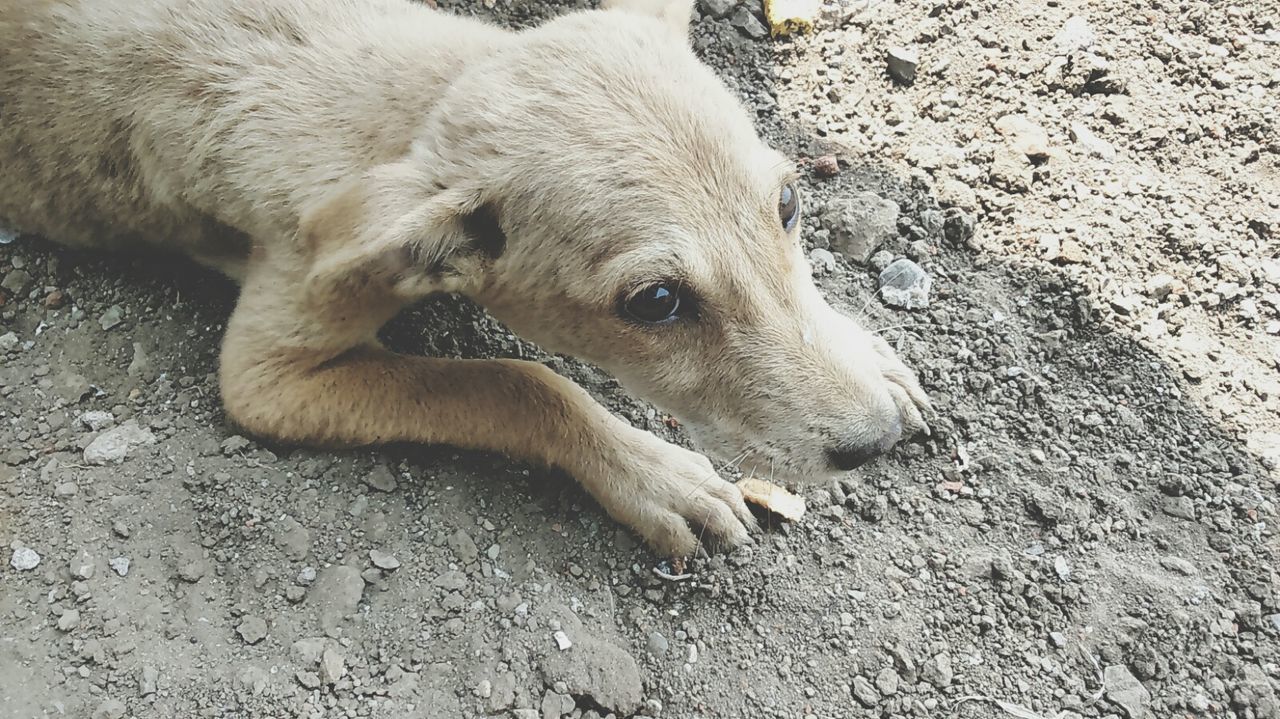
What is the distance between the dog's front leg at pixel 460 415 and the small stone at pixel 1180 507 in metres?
1.74

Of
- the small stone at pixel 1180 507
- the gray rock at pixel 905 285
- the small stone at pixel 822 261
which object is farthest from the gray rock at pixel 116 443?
the small stone at pixel 1180 507

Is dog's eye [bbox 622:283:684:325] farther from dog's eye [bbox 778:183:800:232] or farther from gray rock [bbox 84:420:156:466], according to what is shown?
gray rock [bbox 84:420:156:466]

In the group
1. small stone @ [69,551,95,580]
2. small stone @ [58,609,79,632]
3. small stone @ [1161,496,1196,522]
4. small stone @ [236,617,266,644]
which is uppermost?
small stone @ [1161,496,1196,522]

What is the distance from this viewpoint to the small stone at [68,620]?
345 cm

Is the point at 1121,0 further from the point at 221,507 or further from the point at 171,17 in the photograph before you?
the point at 221,507

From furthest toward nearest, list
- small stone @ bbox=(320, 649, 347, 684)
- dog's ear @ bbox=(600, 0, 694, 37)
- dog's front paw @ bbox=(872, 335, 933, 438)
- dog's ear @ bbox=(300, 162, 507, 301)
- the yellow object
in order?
the yellow object < dog's front paw @ bbox=(872, 335, 933, 438) < dog's ear @ bbox=(600, 0, 694, 37) < small stone @ bbox=(320, 649, 347, 684) < dog's ear @ bbox=(300, 162, 507, 301)

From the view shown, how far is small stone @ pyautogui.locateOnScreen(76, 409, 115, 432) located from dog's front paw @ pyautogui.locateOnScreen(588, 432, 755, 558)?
2.07 meters

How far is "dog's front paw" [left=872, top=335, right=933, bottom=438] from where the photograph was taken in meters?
4.17

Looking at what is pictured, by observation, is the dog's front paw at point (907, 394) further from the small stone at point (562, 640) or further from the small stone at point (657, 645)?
the small stone at point (562, 640)

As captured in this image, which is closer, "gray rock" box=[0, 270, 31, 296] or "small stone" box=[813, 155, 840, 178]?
"gray rock" box=[0, 270, 31, 296]

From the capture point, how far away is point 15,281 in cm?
457

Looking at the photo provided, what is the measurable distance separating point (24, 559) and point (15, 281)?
5.25 ft

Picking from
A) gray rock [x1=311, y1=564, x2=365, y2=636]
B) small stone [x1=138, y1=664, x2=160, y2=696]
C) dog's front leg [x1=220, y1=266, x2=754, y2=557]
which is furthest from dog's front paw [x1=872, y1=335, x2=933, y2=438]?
small stone [x1=138, y1=664, x2=160, y2=696]

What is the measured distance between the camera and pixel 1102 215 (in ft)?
15.8
